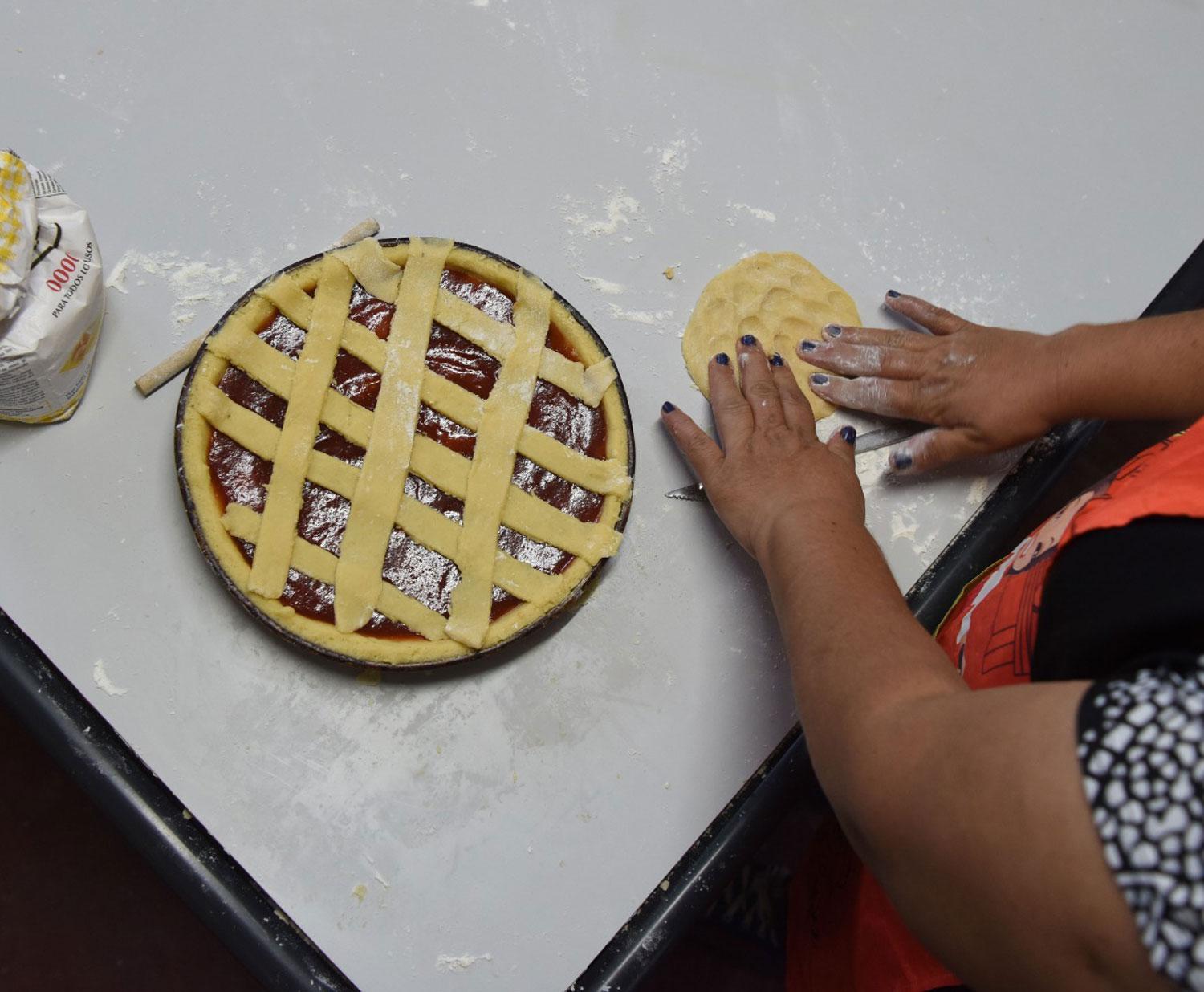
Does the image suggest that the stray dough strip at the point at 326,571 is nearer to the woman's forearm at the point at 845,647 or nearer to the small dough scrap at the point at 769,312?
the woman's forearm at the point at 845,647

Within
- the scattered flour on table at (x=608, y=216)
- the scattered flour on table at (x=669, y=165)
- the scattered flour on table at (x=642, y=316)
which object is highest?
the scattered flour on table at (x=669, y=165)

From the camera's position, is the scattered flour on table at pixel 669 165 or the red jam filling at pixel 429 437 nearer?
the red jam filling at pixel 429 437

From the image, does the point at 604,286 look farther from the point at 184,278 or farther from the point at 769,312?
the point at 184,278

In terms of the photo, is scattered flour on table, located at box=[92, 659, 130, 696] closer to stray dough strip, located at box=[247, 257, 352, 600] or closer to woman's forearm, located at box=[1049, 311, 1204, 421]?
stray dough strip, located at box=[247, 257, 352, 600]

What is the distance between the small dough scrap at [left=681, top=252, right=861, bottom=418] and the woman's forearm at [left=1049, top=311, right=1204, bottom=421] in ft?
1.10

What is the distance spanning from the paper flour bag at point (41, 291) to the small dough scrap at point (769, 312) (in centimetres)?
86

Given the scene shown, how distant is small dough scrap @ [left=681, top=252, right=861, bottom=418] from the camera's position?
1397mm

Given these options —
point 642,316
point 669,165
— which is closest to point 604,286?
point 642,316

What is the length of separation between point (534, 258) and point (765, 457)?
539 mm

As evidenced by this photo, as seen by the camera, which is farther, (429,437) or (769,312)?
(769,312)

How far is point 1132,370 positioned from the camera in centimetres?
113

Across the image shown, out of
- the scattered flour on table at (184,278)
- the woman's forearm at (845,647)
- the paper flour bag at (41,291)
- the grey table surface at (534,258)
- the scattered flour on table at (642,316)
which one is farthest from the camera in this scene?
the scattered flour on table at (642,316)

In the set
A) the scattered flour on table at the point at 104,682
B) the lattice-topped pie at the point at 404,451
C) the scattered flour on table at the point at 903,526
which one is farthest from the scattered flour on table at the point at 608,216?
the scattered flour on table at the point at 104,682

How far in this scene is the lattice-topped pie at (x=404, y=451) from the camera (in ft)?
3.75
